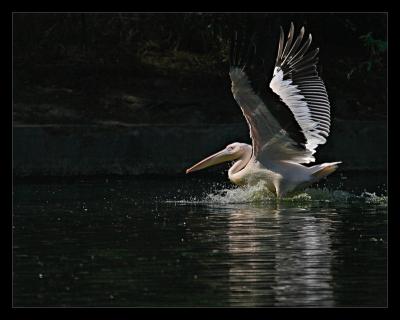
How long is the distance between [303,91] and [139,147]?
482cm

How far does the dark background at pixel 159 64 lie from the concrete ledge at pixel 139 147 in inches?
51.5

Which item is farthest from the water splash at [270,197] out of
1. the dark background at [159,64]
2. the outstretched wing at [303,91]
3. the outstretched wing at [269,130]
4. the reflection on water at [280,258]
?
the dark background at [159,64]

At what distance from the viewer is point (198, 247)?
952 centimetres

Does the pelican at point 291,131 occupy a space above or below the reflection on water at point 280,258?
above

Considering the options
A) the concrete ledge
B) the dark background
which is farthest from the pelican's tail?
the dark background

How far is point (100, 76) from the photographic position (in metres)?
20.7

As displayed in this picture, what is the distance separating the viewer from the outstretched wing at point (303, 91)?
13.0m

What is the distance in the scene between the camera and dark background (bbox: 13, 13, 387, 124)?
63.7 ft

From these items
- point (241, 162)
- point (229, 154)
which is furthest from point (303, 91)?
point (229, 154)

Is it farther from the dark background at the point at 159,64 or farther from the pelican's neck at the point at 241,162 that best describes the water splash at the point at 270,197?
the dark background at the point at 159,64

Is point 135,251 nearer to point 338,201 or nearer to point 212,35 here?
point 338,201

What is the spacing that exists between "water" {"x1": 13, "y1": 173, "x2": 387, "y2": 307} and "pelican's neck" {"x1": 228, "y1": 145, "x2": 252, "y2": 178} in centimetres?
35

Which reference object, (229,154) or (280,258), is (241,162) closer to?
(229,154)
